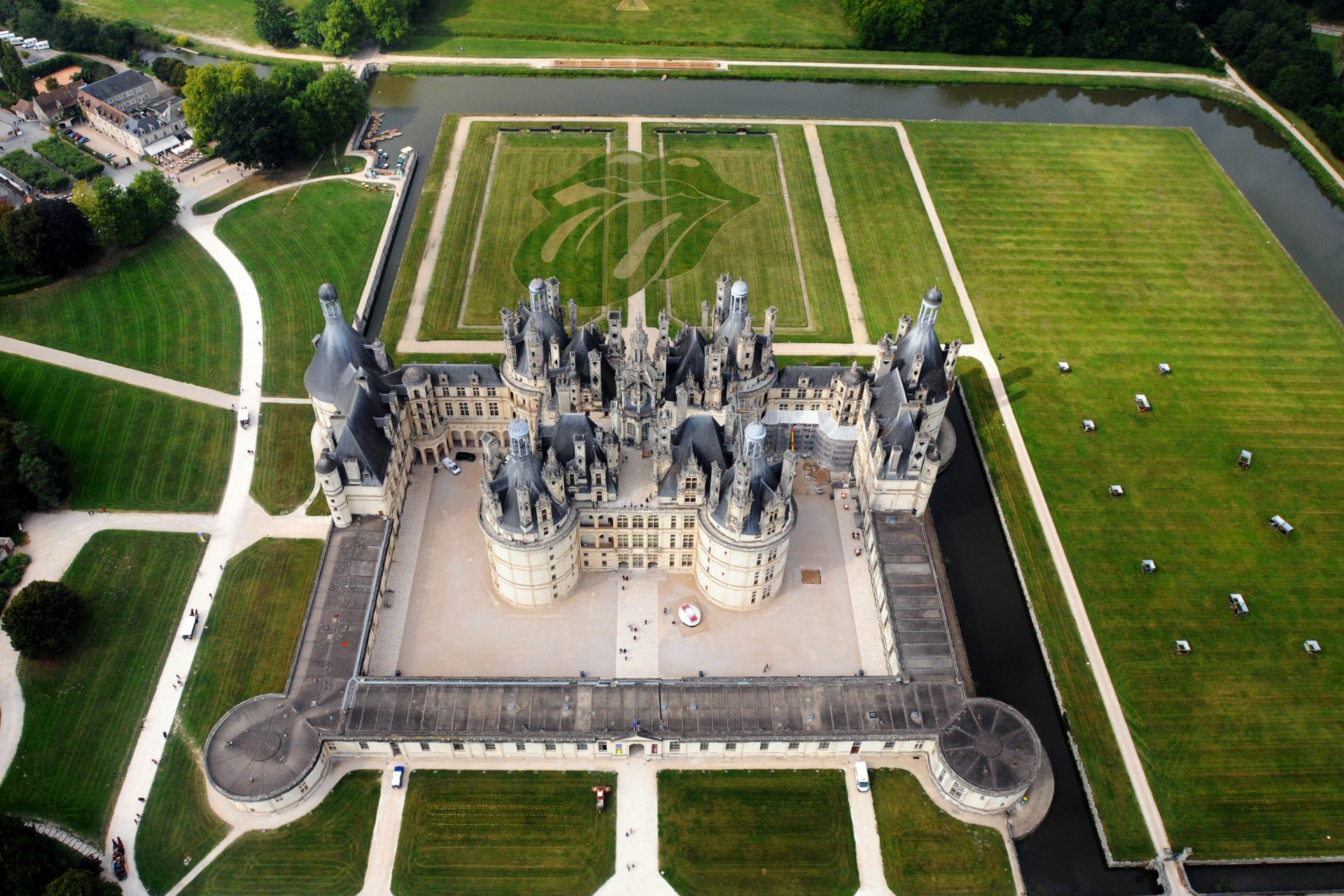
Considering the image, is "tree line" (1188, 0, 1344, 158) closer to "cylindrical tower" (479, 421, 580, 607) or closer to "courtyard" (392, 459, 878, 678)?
"courtyard" (392, 459, 878, 678)

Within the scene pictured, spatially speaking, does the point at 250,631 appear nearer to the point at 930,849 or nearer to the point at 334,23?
the point at 930,849

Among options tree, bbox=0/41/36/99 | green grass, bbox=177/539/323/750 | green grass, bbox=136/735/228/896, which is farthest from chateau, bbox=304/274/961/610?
tree, bbox=0/41/36/99

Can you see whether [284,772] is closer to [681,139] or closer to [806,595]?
[806,595]

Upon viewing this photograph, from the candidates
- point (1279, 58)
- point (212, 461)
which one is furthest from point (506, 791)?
point (1279, 58)

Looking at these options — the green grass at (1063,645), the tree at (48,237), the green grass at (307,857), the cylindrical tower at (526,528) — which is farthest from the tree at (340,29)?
the green grass at (307,857)

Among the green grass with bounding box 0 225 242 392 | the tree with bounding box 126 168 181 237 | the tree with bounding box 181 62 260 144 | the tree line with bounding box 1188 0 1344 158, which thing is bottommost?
the green grass with bounding box 0 225 242 392

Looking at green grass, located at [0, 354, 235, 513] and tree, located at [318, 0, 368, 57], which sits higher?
tree, located at [318, 0, 368, 57]
